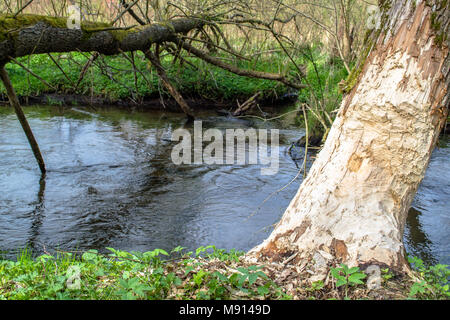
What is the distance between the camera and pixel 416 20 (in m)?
2.87

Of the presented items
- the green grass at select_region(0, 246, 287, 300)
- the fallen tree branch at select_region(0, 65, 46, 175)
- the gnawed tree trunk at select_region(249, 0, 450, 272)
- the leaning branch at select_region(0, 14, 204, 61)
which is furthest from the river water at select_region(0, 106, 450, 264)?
the leaning branch at select_region(0, 14, 204, 61)

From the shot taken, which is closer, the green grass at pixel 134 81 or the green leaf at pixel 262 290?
the green leaf at pixel 262 290

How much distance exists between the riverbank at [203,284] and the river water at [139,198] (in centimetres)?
50

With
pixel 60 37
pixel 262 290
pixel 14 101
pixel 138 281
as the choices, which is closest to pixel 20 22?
pixel 60 37

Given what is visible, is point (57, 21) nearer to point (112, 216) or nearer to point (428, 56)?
point (112, 216)

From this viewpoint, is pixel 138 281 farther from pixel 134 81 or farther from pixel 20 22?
pixel 134 81

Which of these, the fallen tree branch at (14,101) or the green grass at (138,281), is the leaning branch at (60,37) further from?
the green grass at (138,281)

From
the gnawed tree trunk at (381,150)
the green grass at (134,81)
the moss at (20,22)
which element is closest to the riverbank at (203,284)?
the gnawed tree trunk at (381,150)

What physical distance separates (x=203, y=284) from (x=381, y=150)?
5.06ft

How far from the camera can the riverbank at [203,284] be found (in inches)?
102

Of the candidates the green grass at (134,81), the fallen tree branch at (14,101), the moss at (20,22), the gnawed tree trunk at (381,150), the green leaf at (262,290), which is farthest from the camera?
the green grass at (134,81)

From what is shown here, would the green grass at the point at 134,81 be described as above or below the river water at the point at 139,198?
above

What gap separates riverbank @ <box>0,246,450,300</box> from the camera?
8.52 ft
